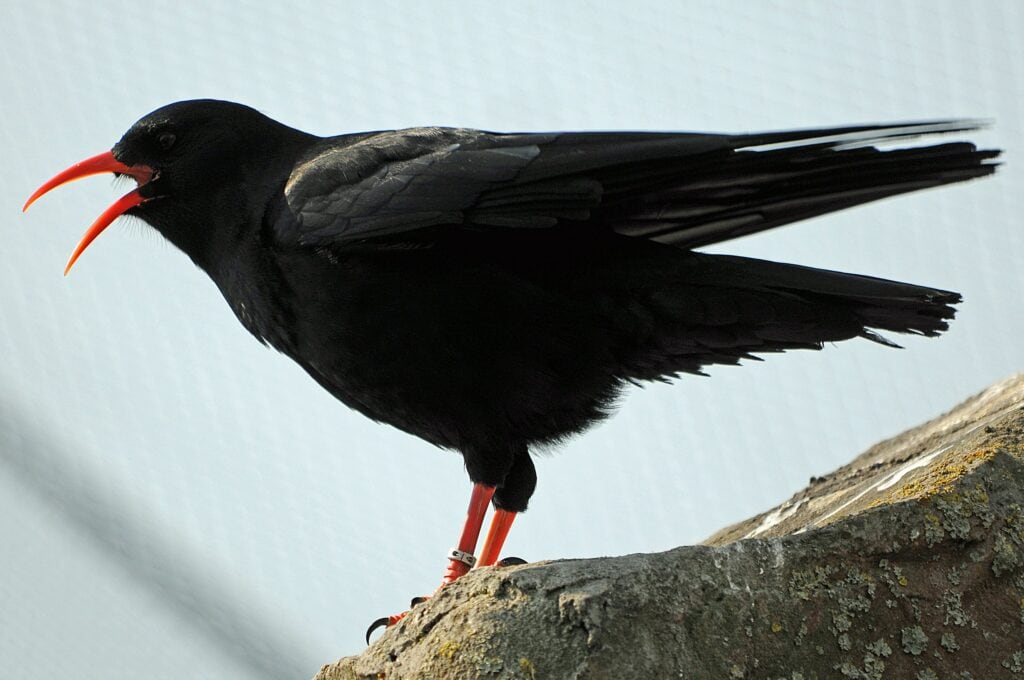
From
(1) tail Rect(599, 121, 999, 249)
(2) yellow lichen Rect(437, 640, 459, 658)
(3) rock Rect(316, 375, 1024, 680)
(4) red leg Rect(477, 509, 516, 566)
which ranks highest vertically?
(1) tail Rect(599, 121, 999, 249)

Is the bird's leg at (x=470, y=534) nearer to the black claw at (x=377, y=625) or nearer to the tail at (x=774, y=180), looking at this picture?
the black claw at (x=377, y=625)

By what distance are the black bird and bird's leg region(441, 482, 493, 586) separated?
0.04ft

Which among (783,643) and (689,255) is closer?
(783,643)

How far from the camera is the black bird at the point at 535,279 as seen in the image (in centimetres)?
393

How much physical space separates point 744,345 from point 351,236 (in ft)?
4.59

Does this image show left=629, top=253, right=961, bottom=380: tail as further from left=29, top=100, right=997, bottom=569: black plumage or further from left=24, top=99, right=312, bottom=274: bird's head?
left=24, top=99, right=312, bottom=274: bird's head

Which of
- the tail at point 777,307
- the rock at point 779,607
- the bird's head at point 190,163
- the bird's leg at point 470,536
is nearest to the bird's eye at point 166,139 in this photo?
the bird's head at point 190,163

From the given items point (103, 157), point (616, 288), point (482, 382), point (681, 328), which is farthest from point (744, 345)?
point (103, 157)

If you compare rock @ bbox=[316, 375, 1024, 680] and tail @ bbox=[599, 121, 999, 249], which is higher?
tail @ bbox=[599, 121, 999, 249]

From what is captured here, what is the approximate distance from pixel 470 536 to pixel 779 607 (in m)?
Answer: 1.83

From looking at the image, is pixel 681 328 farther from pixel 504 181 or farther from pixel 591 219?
pixel 504 181

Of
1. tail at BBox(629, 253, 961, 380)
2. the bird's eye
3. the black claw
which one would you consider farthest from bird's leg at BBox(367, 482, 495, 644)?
the bird's eye

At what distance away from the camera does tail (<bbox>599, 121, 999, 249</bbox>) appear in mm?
3650

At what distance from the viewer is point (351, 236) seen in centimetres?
414
